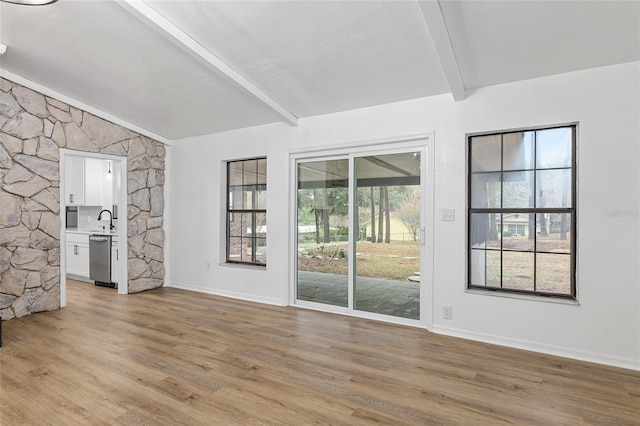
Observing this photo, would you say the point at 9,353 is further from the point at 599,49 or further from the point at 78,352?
the point at 599,49

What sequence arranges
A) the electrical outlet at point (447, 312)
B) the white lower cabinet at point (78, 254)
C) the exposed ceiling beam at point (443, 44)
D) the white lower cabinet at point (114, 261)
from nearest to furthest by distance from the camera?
the exposed ceiling beam at point (443, 44) < the electrical outlet at point (447, 312) < the white lower cabinet at point (114, 261) < the white lower cabinet at point (78, 254)

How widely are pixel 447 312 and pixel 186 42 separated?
361 cm

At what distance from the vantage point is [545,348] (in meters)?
3.19

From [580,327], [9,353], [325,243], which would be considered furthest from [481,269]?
[9,353]

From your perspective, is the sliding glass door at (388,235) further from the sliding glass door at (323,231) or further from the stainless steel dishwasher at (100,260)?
the stainless steel dishwasher at (100,260)

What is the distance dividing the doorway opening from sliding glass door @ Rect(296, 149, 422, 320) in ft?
9.28

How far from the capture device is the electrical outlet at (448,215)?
364cm

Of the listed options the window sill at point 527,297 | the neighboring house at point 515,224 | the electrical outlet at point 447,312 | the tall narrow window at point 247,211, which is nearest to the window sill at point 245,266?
the tall narrow window at point 247,211

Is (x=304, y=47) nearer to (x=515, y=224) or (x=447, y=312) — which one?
(x=515, y=224)

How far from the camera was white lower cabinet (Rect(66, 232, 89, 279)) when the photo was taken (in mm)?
6277

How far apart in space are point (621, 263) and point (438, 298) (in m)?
1.56

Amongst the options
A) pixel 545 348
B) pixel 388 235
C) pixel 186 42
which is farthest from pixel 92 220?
pixel 545 348

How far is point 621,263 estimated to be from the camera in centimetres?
293

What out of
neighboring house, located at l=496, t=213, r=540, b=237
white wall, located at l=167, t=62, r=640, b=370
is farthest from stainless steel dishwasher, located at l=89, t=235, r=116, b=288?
neighboring house, located at l=496, t=213, r=540, b=237
